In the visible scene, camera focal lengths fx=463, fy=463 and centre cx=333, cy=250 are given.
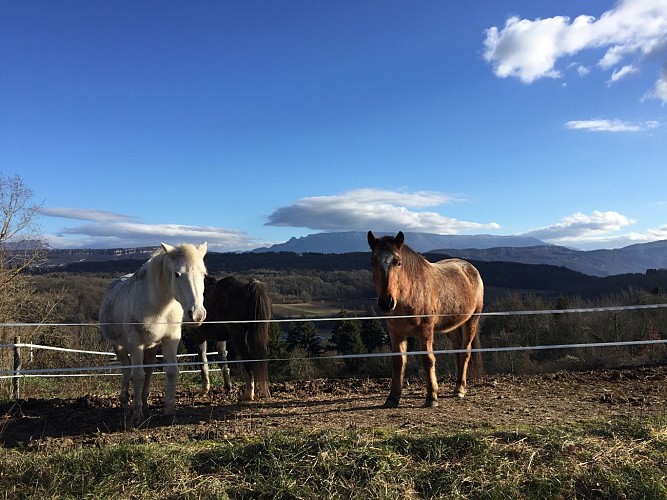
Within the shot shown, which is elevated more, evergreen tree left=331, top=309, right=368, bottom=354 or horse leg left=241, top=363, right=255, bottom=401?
horse leg left=241, top=363, right=255, bottom=401

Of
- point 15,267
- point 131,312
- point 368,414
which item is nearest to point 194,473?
point 368,414

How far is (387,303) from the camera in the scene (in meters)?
5.61

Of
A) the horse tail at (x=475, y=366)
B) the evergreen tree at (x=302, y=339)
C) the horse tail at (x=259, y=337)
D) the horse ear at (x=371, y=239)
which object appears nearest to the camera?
the horse ear at (x=371, y=239)

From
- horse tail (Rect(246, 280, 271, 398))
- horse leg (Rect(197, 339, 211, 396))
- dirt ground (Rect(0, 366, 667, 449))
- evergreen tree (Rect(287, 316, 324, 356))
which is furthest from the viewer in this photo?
evergreen tree (Rect(287, 316, 324, 356))

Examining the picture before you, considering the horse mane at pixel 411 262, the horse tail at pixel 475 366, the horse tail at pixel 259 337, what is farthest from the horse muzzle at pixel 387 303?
the horse tail at pixel 475 366

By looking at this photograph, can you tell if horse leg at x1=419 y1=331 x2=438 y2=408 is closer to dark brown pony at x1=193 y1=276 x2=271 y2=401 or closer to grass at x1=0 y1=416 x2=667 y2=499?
grass at x1=0 y1=416 x2=667 y2=499

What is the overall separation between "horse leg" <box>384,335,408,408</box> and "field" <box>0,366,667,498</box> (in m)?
0.55

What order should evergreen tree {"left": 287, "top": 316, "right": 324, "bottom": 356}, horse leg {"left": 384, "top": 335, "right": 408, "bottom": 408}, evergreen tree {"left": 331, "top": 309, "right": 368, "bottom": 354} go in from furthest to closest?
evergreen tree {"left": 287, "top": 316, "right": 324, "bottom": 356} < evergreen tree {"left": 331, "top": 309, "right": 368, "bottom": 354} < horse leg {"left": 384, "top": 335, "right": 408, "bottom": 408}

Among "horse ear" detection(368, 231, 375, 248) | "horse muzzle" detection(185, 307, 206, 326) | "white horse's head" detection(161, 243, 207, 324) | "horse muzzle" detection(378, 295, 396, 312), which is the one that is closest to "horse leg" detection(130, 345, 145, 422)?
"white horse's head" detection(161, 243, 207, 324)

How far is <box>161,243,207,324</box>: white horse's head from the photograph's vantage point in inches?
212

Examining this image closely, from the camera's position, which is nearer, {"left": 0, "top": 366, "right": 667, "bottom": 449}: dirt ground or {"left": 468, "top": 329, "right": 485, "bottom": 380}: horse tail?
{"left": 0, "top": 366, "right": 667, "bottom": 449}: dirt ground

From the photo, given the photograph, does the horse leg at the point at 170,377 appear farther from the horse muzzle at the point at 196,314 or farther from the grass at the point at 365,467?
the grass at the point at 365,467

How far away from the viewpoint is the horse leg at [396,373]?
609cm

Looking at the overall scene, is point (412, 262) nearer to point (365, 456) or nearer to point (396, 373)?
point (396, 373)
